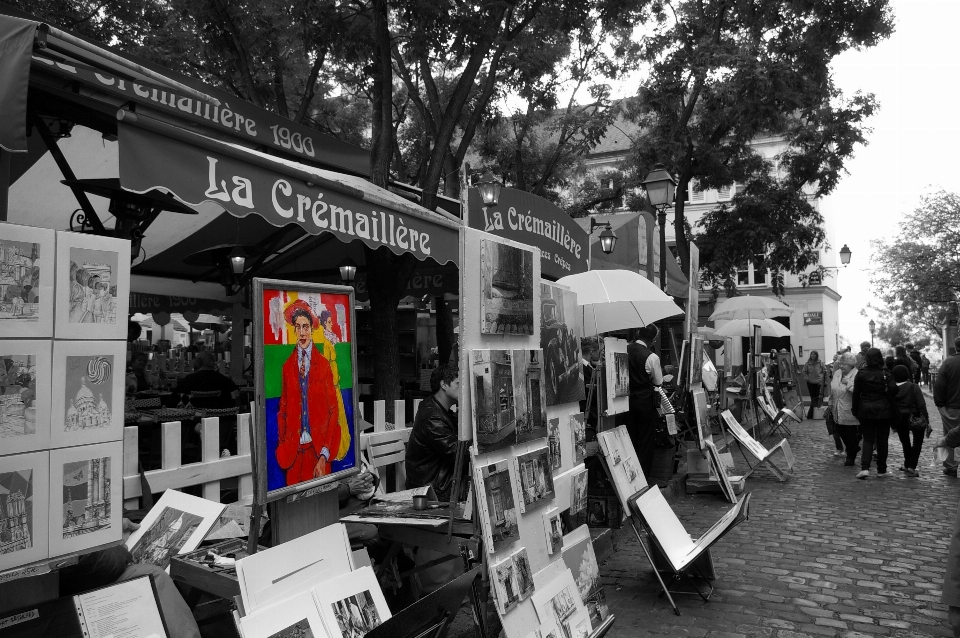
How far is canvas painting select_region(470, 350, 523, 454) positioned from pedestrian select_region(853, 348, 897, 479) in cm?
737

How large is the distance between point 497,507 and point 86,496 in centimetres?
179

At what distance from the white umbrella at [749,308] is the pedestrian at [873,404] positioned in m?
4.72

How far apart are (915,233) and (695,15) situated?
2938 cm

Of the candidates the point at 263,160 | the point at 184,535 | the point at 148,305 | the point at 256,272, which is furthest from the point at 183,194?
the point at 148,305

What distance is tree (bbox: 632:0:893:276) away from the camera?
537 inches

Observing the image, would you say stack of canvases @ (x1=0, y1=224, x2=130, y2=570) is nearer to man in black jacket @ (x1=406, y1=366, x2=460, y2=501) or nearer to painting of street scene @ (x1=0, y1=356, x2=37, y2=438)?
painting of street scene @ (x1=0, y1=356, x2=37, y2=438)

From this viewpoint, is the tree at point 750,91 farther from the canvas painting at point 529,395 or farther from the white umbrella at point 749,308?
the canvas painting at point 529,395

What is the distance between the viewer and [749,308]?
14516mm

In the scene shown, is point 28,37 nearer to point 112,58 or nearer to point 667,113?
point 112,58

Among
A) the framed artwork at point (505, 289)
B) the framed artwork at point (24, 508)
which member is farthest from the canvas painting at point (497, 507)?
the framed artwork at point (24, 508)

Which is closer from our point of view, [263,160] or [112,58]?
[112,58]

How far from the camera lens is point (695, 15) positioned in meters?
15.4

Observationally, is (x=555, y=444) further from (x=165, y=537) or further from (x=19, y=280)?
(x=19, y=280)

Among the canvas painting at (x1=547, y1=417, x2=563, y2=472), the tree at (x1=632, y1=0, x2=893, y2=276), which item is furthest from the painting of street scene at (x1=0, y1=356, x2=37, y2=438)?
the tree at (x1=632, y1=0, x2=893, y2=276)
